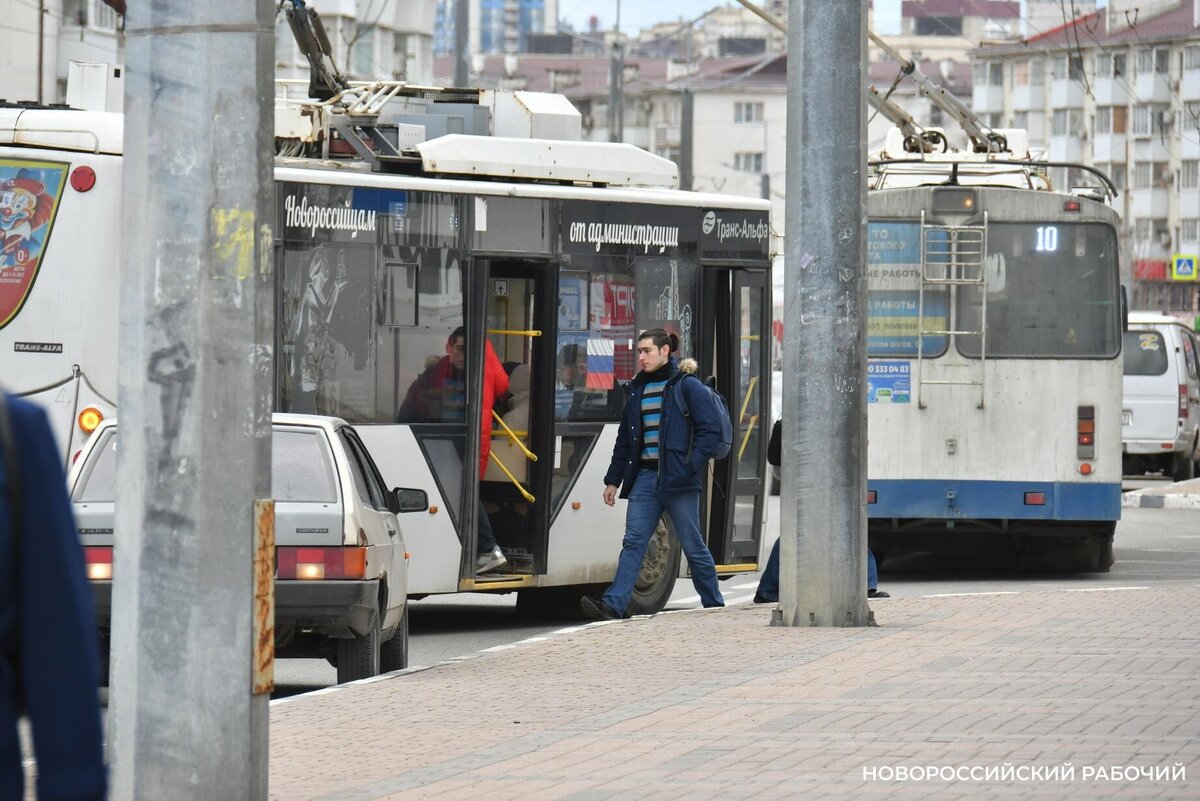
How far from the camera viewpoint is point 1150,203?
382 ft

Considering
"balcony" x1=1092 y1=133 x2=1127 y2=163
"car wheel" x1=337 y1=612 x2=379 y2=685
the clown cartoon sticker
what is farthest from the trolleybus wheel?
"balcony" x1=1092 y1=133 x2=1127 y2=163

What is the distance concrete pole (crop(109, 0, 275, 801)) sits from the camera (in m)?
6.49

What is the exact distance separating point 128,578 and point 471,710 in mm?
3141

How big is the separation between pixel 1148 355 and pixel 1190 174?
8542cm

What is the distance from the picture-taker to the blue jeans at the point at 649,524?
13961 millimetres

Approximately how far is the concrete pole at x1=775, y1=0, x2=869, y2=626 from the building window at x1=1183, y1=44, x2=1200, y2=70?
331 ft

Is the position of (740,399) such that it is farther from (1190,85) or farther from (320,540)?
(1190,85)

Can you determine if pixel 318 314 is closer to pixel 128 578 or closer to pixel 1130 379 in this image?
pixel 128 578

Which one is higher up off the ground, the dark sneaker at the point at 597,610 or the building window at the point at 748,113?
the building window at the point at 748,113

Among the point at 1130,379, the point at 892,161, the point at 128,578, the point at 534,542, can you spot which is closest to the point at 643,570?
the point at 534,542

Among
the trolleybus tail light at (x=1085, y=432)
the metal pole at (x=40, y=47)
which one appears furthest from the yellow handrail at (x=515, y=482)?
the metal pole at (x=40, y=47)

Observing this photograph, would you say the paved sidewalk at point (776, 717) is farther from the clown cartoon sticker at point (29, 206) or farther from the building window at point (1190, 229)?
the building window at point (1190, 229)

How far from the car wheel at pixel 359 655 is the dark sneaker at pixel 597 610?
10.5ft

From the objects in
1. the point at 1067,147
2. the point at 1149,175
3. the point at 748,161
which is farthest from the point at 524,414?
the point at 1067,147
